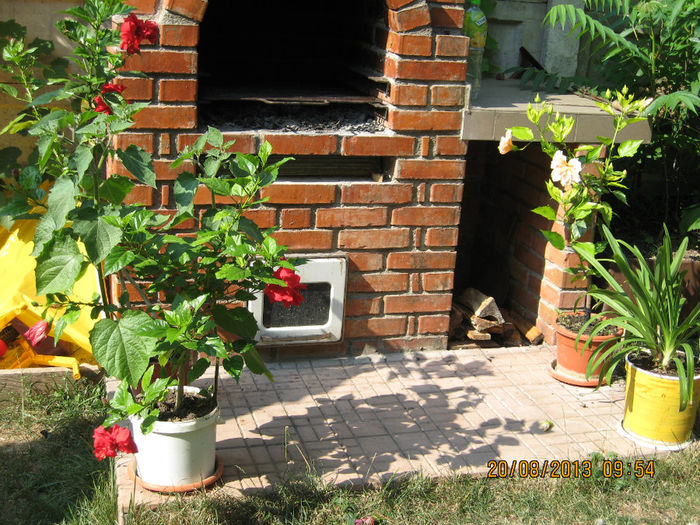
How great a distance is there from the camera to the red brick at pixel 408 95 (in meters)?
4.12

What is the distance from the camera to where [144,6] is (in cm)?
374

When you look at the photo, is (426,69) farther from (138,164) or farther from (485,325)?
(138,164)

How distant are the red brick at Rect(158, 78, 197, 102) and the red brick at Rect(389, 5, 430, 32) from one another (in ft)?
3.28

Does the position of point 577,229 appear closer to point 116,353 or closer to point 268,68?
point 268,68

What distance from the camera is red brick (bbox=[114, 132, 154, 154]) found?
3857mm

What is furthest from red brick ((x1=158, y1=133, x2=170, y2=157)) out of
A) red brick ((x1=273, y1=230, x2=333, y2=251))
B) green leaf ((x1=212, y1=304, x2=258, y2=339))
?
green leaf ((x1=212, y1=304, x2=258, y2=339))

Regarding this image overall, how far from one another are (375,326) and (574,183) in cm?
124

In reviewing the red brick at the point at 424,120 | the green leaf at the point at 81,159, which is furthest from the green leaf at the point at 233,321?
the red brick at the point at 424,120

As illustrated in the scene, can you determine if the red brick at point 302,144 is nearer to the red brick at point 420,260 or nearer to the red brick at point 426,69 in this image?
the red brick at point 426,69

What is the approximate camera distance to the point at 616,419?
13.0ft

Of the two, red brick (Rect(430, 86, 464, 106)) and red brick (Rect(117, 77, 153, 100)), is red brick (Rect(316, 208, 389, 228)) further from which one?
red brick (Rect(117, 77, 153, 100))

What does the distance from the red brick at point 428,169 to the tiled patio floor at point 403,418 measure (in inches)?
37.4

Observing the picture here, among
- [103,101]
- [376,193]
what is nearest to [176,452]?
[103,101]

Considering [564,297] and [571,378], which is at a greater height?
[564,297]
